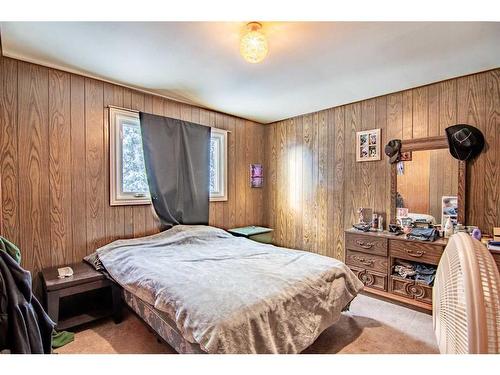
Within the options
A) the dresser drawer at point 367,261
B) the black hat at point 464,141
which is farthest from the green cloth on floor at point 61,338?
the black hat at point 464,141

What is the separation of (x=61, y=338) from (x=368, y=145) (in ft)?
11.3

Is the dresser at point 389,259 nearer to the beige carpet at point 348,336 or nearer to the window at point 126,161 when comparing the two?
the beige carpet at point 348,336

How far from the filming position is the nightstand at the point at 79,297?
6.00 ft

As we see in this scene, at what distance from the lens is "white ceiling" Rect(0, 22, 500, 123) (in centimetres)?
165

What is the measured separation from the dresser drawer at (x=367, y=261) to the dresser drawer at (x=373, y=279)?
1.8 inches

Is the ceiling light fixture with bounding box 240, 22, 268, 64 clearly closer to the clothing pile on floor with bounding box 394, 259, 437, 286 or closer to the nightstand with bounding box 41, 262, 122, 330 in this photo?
the nightstand with bounding box 41, 262, 122, 330

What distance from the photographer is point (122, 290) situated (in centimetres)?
211

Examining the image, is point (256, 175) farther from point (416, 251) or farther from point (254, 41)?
point (254, 41)

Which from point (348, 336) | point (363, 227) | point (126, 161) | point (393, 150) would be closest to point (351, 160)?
point (393, 150)

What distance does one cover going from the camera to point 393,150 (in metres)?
2.74

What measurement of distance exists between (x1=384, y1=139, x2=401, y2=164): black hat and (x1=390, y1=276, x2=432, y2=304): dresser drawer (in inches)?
49.5

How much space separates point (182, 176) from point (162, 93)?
0.97m
